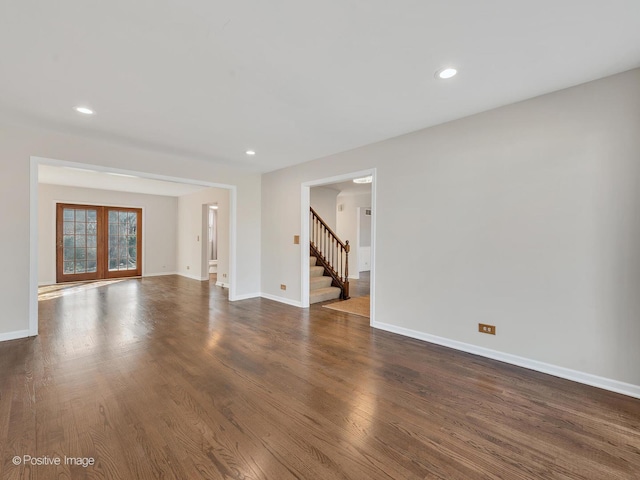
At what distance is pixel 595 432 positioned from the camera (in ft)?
6.01

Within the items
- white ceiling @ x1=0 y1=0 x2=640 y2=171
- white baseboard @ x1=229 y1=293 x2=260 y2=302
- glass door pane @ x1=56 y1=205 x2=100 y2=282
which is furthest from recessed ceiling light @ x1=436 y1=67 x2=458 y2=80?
glass door pane @ x1=56 y1=205 x2=100 y2=282

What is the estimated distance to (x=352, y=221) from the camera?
8.90 m

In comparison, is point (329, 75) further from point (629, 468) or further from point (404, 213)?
point (629, 468)

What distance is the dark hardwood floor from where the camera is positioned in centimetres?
156

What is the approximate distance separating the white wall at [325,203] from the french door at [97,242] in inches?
210

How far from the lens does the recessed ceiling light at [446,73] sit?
2211 mm

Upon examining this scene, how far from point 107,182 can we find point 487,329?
321 inches

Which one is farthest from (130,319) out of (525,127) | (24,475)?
(525,127)

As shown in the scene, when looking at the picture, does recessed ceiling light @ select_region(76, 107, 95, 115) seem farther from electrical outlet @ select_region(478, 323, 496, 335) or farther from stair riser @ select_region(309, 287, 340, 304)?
electrical outlet @ select_region(478, 323, 496, 335)

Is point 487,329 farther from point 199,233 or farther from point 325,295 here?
point 199,233


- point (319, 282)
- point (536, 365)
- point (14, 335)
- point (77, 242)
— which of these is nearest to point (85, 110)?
point (14, 335)

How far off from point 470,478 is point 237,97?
10.5ft

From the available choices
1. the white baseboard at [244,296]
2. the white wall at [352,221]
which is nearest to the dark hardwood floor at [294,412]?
the white baseboard at [244,296]

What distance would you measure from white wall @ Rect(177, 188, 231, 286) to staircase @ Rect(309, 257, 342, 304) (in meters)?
2.35
